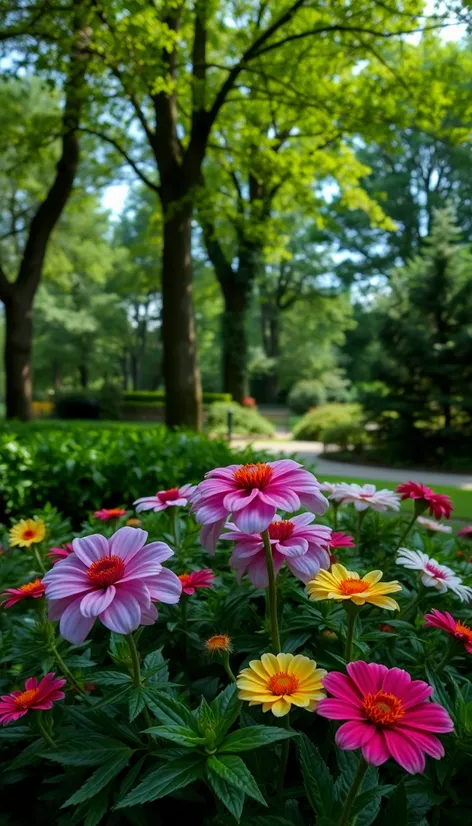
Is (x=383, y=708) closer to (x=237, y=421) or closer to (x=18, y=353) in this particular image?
(x=18, y=353)

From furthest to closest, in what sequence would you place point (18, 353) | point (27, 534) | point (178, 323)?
point (18, 353)
point (178, 323)
point (27, 534)

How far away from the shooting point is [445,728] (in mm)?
730

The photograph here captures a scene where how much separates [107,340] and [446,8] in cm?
2537

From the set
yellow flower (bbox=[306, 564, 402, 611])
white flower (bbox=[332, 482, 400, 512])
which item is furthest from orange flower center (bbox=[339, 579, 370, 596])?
white flower (bbox=[332, 482, 400, 512])

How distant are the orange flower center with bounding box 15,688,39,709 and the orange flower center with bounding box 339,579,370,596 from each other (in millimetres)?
622

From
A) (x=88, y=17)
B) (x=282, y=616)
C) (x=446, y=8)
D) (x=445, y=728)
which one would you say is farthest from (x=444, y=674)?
(x=88, y=17)

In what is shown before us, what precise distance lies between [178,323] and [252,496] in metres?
7.30

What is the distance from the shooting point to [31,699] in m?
1.05

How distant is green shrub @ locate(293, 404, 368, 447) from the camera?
41.0ft

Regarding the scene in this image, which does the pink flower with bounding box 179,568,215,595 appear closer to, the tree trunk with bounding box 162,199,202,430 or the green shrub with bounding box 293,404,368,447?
the tree trunk with bounding box 162,199,202,430

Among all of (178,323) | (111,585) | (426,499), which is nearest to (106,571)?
(111,585)

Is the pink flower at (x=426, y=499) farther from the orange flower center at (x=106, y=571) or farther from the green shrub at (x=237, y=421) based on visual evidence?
the green shrub at (x=237, y=421)

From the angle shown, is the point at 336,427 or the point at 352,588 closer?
the point at 352,588

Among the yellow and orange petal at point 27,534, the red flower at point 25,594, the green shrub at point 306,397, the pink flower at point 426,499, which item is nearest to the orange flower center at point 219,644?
the red flower at point 25,594
